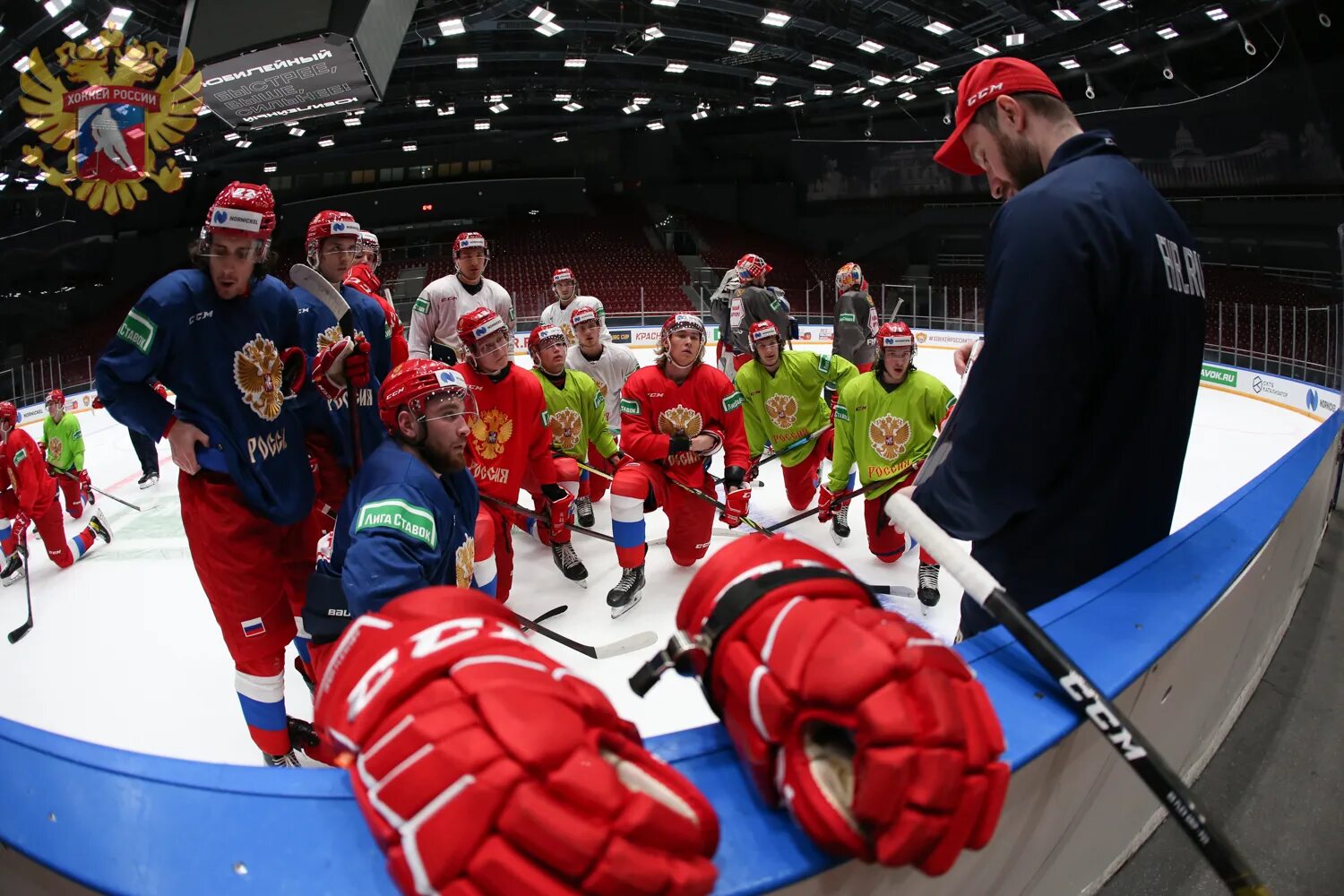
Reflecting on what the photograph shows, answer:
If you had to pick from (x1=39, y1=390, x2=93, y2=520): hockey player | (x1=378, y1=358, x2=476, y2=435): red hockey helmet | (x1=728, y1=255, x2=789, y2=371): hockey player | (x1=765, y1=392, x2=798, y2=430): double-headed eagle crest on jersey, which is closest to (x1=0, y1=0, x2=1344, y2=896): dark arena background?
(x1=39, y1=390, x2=93, y2=520): hockey player

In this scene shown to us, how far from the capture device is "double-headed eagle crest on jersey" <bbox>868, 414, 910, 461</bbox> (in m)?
4.11

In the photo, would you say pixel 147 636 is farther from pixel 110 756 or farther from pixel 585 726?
pixel 585 726

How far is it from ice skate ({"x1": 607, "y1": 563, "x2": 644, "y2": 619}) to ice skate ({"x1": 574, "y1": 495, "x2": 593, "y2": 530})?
1.07 metres

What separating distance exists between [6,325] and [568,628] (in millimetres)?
17666

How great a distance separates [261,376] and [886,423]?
298 centimetres

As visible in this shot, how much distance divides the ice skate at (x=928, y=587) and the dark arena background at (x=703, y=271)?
0.29 ft

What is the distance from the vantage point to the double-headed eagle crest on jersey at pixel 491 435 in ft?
12.4

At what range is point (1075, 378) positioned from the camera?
3.58 feet

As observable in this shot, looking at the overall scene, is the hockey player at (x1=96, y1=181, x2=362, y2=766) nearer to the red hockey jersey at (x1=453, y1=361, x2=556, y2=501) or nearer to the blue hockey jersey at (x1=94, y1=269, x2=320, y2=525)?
the blue hockey jersey at (x1=94, y1=269, x2=320, y2=525)

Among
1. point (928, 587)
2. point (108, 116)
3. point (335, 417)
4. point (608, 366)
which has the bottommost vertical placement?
point (928, 587)

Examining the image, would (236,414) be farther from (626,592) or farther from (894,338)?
(894,338)

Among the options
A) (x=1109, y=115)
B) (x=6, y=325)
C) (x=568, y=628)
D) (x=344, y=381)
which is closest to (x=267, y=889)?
(x=344, y=381)

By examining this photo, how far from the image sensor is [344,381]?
2666mm

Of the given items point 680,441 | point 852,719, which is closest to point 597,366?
point 680,441
